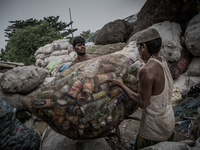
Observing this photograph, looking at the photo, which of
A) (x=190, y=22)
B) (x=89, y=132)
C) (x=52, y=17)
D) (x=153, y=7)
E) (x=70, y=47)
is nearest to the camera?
(x=89, y=132)

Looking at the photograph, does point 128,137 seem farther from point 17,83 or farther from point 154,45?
point 17,83

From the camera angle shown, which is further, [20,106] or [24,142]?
[20,106]

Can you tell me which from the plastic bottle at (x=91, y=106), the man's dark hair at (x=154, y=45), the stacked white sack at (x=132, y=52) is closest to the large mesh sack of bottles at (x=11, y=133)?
the plastic bottle at (x=91, y=106)

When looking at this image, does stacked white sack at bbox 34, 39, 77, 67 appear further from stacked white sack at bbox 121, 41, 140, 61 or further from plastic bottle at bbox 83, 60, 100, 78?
plastic bottle at bbox 83, 60, 100, 78

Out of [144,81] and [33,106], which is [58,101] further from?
[144,81]

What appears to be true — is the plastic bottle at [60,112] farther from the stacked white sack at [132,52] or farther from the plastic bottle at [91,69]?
the stacked white sack at [132,52]

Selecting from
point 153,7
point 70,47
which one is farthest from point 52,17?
point 153,7

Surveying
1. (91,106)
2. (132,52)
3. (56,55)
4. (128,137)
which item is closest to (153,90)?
(91,106)

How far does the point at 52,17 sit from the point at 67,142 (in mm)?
19312

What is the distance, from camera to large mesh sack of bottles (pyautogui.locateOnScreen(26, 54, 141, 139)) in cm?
104

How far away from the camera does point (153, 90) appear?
1092mm

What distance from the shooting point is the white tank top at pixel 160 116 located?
1.10m

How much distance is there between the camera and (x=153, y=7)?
160 inches

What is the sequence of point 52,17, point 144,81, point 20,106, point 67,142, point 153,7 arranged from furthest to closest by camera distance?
point 52,17, point 153,7, point 20,106, point 67,142, point 144,81
